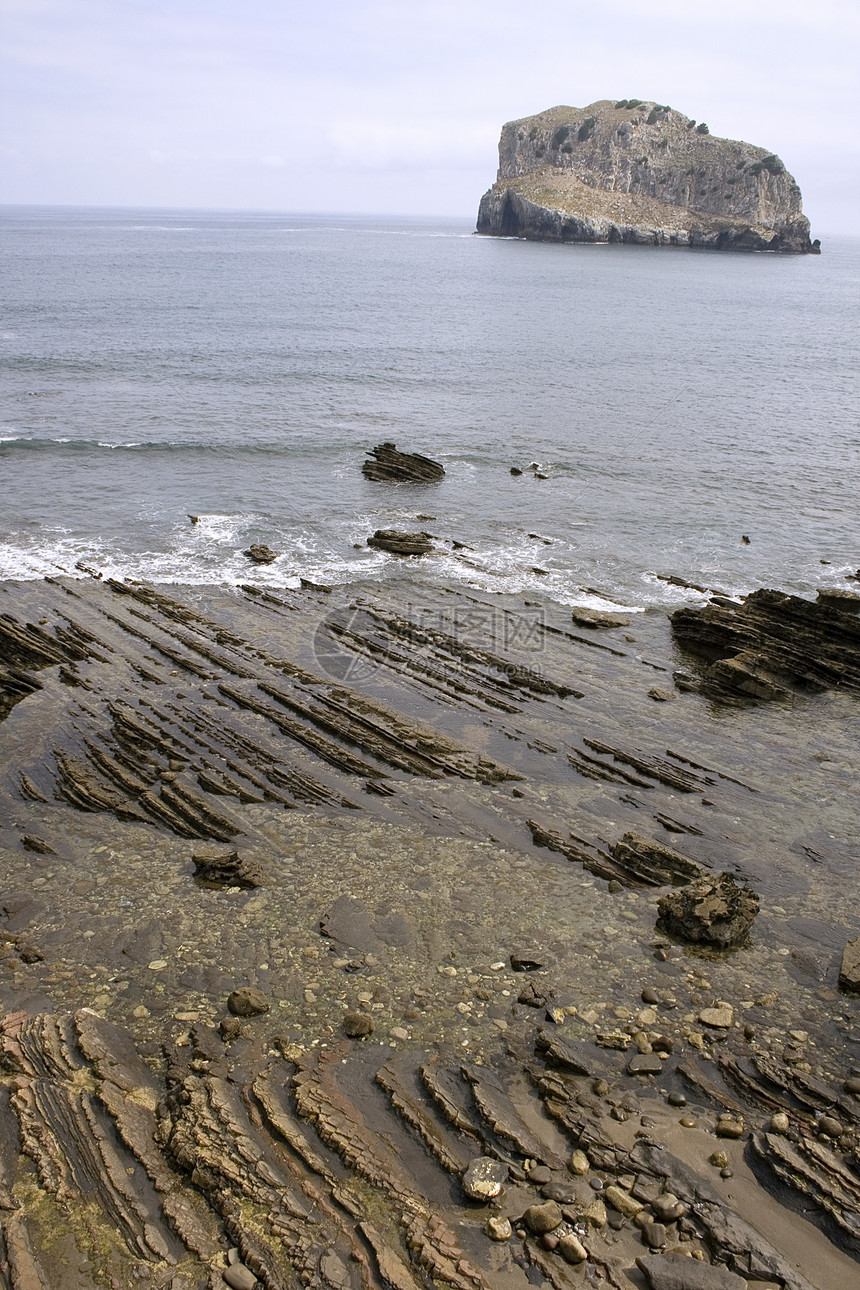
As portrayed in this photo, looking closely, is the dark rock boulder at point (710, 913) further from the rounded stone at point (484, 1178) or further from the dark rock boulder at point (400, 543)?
the dark rock boulder at point (400, 543)

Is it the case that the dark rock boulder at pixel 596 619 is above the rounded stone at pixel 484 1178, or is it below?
above

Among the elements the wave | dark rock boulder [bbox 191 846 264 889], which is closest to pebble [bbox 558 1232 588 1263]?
dark rock boulder [bbox 191 846 264 889]

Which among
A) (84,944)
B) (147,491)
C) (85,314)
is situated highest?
(85,314)

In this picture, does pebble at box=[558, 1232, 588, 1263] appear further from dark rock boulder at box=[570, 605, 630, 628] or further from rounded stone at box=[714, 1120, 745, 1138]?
dark rock boulder at box=[570, 605, 630, 628]

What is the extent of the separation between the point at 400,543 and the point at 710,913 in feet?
82.3

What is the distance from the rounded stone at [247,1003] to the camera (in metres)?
14.3

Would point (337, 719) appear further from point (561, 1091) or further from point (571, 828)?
point (561, 1091)

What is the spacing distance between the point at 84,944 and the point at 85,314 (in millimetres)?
99994

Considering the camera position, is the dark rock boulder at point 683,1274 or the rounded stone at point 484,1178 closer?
the dark rock boulder at point 683,1274

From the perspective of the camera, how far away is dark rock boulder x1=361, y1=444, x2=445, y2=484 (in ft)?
157

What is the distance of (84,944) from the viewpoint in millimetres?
15938

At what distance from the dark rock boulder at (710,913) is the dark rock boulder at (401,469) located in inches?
1357

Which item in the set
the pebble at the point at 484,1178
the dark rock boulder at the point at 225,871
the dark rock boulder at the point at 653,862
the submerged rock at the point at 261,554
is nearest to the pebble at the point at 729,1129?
the pebble at the point at 484,1178

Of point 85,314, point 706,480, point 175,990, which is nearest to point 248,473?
point 706,480
